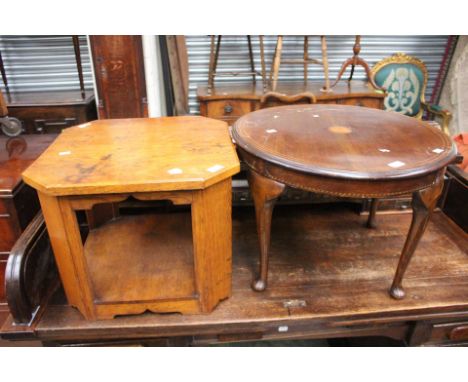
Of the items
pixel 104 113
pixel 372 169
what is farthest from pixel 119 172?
pixel 104 113

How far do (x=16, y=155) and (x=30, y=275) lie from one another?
0.69 meters

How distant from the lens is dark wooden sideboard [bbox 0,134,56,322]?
1.42m

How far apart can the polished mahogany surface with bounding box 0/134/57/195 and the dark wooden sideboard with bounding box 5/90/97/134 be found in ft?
1.92

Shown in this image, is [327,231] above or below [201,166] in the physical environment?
below

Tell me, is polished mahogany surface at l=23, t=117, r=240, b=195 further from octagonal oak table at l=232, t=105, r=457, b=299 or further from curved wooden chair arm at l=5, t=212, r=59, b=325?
curved wooden chair arm at l=5, t=212, r=59, b=325

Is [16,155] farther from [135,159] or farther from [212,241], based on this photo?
[212,241]

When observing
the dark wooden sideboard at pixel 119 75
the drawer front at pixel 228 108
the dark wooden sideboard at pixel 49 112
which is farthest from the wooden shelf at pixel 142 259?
the drawer front at pixel 228 108

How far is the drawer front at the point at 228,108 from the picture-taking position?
301 centimetres

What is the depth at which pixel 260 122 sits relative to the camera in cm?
153

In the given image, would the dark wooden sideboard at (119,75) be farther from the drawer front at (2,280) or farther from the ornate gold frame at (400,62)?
the ornate gold frame at (400,62)

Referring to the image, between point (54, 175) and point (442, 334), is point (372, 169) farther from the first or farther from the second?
point (54, 175)

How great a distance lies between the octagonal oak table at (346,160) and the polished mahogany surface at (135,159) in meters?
0.13

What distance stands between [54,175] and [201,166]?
0.45 metres

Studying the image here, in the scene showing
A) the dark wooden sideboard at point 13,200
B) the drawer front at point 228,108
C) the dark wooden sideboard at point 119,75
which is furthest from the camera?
the drawer front at point 228,108
